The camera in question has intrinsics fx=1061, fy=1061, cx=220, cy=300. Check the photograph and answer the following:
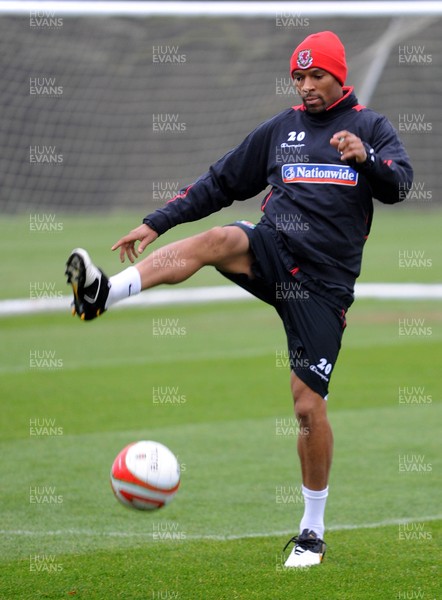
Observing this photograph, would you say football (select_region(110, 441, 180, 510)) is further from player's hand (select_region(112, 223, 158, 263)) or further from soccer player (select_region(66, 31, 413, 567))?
player's hand (select_region(112, 223, 158, 263))

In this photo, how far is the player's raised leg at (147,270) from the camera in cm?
493

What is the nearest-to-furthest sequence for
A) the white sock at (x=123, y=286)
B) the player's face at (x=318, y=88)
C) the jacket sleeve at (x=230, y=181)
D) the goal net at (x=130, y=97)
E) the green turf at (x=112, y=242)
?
the white sock at (x=123, y=286), the player's face at (x=318, y=88), the jacket sleeve at (x=230, y=181), the goal net at (x=130, y=97), the green turf at (x=112, y=242)

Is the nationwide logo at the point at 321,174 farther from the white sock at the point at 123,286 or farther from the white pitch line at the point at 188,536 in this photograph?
the white pitch line at the point at 188,536

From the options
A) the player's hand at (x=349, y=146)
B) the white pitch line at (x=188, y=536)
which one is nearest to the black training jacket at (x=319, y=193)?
the player's hand at (x=349, y=146)

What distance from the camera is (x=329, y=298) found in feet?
18.2

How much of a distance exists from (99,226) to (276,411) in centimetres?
1592

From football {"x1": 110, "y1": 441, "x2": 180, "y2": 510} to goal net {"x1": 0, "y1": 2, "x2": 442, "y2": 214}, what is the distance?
34.2ft

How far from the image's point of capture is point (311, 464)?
18.1 ft

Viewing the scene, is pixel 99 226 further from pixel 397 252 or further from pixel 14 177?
pixel 14 177

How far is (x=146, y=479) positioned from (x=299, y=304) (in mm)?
1208

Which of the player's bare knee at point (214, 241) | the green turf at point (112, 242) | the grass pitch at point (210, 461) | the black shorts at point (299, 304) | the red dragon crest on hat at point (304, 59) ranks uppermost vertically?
the red dragon crest on hat at point (304, 59)

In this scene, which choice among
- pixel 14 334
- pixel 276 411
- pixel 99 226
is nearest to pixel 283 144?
pixel 276 411

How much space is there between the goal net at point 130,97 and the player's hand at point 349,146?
1051 centimetres

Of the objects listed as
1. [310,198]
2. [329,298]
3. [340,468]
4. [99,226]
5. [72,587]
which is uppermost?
[310,198]
